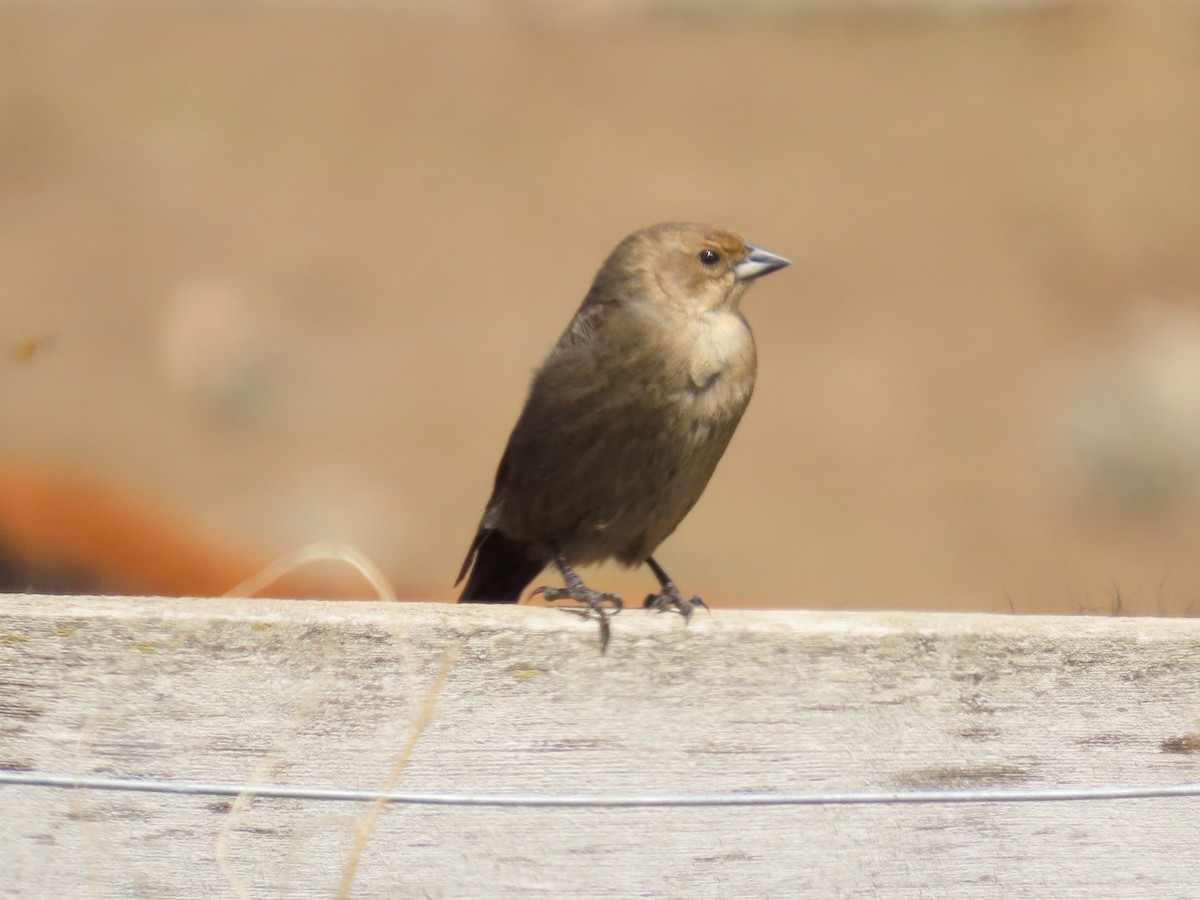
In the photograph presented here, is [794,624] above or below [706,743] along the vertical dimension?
above

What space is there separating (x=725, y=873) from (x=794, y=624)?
318 mm

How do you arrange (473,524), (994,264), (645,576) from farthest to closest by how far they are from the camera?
1. (994,264)
2. (473,524)
3. (645,576)

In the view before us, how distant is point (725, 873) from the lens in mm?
1923

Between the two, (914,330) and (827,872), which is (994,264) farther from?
(827,872)

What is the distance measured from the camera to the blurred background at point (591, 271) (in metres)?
9.57

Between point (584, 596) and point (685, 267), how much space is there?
41.7 inches

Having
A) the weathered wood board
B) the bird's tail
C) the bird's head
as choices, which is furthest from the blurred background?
the weathered wood board

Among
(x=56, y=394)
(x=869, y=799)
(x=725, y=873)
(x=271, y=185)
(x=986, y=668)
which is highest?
(x=986, y=668)

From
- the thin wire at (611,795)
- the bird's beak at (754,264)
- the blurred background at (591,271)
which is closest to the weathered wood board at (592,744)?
the thin wire at (611,795)

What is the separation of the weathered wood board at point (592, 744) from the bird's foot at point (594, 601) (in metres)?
0.02

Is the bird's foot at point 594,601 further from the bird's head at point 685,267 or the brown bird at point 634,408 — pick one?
the bird's head at point 685,267

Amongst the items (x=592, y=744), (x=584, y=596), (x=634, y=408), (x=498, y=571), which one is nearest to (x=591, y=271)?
(x=498, y=571)


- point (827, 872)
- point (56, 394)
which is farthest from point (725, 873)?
point (56, 394)

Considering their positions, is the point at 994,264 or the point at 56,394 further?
the point at 994,264
